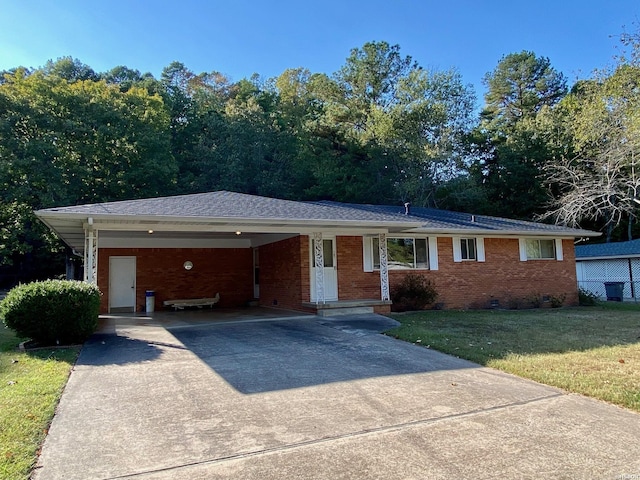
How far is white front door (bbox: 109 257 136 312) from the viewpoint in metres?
15.8

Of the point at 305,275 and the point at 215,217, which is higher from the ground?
the point at 215,217

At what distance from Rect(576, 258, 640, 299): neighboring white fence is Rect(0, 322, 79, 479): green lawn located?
24.7m

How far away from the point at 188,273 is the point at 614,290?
20664 millimetres

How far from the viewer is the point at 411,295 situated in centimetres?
1400

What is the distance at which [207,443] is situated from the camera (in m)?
3.86

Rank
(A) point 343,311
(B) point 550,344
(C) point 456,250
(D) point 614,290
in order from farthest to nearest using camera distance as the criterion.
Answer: (D) point 614,290 < (C) point 456,250 < (A) point 343,311 < (B) point 550,344

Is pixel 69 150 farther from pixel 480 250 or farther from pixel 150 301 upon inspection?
pixel 480 250

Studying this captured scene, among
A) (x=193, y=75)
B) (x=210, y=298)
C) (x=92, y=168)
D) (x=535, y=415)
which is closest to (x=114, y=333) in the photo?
(x=210, y=298)

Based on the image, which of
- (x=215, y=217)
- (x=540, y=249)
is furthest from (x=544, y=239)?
(x=215, y=217)

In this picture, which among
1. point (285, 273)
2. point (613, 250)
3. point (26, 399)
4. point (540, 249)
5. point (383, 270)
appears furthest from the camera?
point (613, 250)

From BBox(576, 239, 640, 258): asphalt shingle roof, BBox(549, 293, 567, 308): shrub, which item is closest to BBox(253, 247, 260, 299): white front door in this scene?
BBox(549, 293, 567, 308): shrub

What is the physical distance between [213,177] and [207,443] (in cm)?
2780

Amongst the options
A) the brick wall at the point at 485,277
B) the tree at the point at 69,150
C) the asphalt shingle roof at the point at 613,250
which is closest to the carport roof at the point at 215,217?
the brick wall at the point at 485,277

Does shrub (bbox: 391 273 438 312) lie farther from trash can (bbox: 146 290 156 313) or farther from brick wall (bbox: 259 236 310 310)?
trash can (bbox: 146 290 156 313)
